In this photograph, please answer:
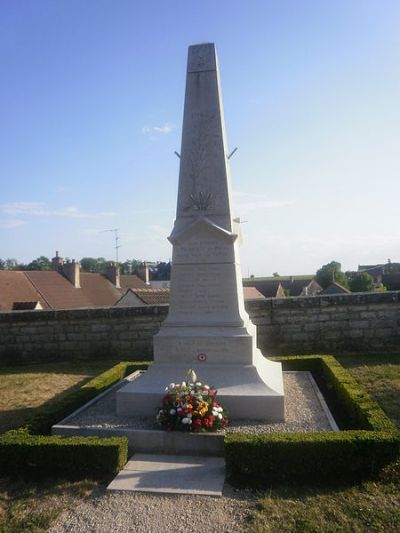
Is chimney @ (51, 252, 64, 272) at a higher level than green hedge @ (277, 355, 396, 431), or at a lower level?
higher

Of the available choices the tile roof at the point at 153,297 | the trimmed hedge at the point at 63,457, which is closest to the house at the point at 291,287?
the tile roof at the point at 153,297

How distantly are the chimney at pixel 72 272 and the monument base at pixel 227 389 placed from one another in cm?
2160

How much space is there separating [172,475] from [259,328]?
6.39 m

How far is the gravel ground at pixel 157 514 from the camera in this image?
3.51 m

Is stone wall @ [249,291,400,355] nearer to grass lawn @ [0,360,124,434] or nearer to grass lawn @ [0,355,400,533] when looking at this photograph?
grass lawn @ [0,360,124,434]

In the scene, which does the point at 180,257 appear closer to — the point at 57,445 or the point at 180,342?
the point at 180,342

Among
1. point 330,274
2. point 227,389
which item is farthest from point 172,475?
point 330,274

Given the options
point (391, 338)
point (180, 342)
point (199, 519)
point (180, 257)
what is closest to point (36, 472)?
point (199, 519)

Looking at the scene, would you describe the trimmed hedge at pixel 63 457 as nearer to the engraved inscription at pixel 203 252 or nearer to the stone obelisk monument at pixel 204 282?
the stone obelisk monument at pixel 204 282

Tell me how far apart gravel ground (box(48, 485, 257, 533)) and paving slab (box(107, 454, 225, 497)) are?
8 centimetres

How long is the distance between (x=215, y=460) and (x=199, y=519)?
3.48 feet

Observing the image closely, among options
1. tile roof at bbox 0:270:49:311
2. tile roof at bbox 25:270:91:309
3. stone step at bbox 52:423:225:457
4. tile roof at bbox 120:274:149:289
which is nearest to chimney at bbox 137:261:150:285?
tile roof at bbox 120:274:149:289

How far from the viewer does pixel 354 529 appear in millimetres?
3359

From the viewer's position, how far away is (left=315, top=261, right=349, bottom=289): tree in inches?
2285
